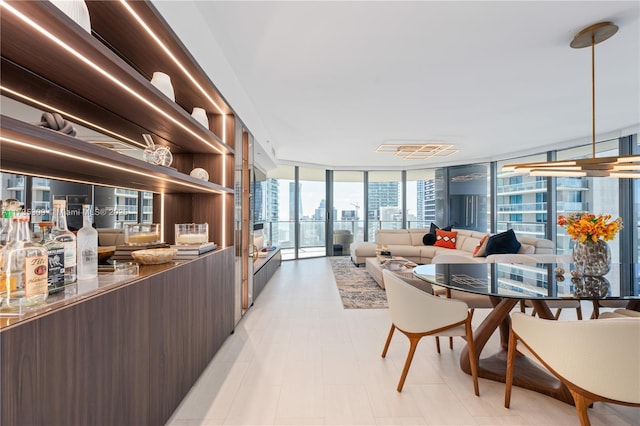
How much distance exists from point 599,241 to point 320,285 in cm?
370

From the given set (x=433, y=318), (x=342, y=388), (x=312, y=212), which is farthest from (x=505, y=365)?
(x=312, y=212)

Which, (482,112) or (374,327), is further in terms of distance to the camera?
(482,112)

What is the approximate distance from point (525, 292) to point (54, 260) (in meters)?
2.55

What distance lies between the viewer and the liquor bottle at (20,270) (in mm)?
946

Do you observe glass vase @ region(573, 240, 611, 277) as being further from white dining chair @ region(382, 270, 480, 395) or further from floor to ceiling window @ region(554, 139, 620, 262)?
floor to ceiling window @ region(554, 139, 620, 262)

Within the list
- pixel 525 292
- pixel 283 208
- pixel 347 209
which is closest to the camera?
pixel 525 292

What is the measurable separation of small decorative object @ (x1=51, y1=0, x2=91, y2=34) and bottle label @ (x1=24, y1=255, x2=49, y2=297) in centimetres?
85

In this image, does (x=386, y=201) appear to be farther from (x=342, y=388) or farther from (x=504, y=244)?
(x=342, y=388)

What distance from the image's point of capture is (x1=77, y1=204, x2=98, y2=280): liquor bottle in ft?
4.55

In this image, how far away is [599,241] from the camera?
2.21 m

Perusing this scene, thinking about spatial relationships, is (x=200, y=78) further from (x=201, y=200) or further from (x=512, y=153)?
(x=512, y=153)

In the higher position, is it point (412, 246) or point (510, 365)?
point (412, 246)

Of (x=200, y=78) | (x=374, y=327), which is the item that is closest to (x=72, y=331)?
(x=200, y=78)

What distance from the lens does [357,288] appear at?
4.87 meters
